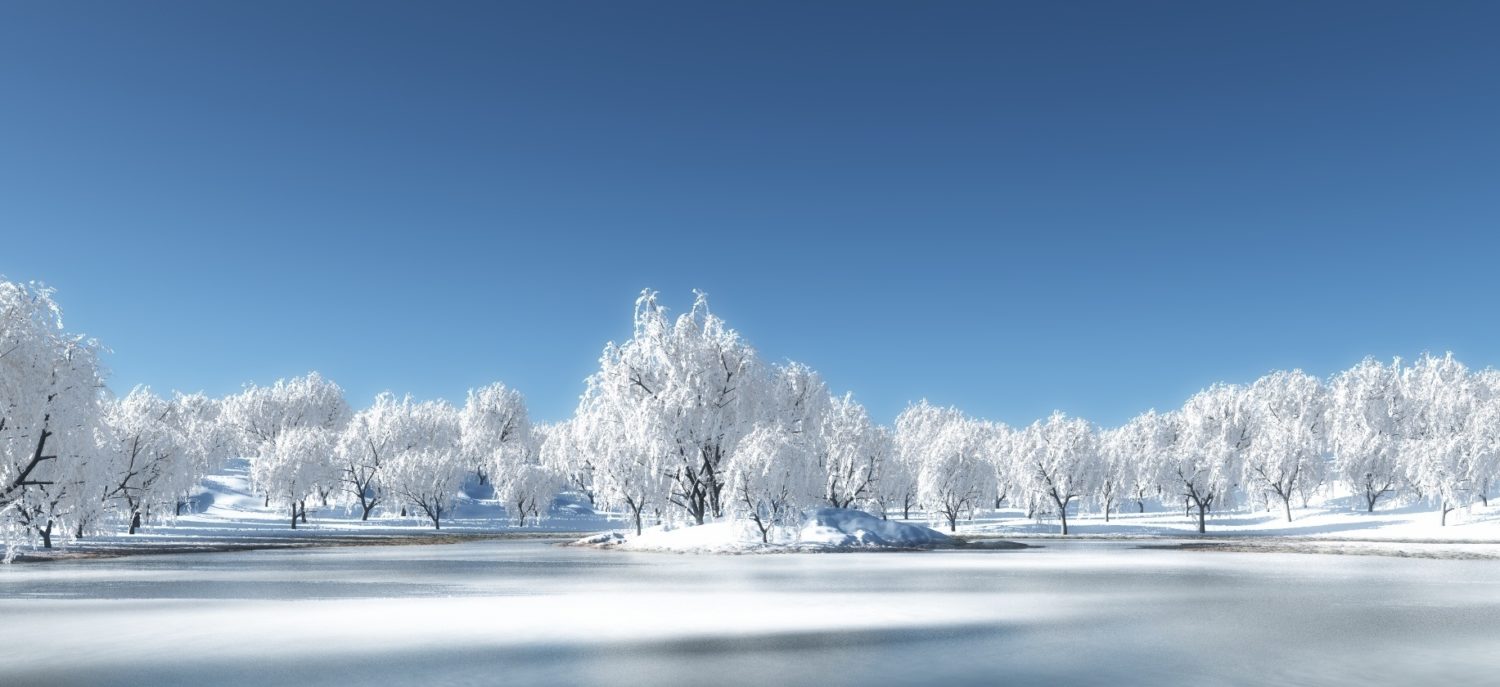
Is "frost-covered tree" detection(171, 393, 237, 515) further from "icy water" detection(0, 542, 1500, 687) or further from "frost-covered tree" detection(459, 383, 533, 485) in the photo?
"icy water" detection(0, 542, 1500, 687)

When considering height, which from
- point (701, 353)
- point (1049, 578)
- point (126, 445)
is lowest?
point (1049, 578)

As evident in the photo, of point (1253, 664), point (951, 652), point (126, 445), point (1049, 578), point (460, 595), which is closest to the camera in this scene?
point (1253, 664)

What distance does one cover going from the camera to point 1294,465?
286 ft

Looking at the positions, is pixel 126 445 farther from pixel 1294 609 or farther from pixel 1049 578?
pixel 1294 609

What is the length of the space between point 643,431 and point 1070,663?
36694 millimetres

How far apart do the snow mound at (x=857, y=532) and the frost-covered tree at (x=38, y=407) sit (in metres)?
26.8

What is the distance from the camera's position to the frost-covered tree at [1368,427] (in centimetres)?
8562

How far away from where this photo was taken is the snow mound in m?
45.2

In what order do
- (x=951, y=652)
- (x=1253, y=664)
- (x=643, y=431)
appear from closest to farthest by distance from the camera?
(x=1253, y=664)
(x=951, y=652)
(x=643, y=431)

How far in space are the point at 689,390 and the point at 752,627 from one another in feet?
106

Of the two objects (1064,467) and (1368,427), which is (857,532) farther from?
(1368,427)

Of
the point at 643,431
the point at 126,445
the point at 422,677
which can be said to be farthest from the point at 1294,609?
the point at 126,445

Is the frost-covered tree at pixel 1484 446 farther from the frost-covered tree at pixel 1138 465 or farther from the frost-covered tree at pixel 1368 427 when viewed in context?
the frost-covered tree at pixel 1138 465

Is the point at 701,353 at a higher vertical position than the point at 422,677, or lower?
higher
